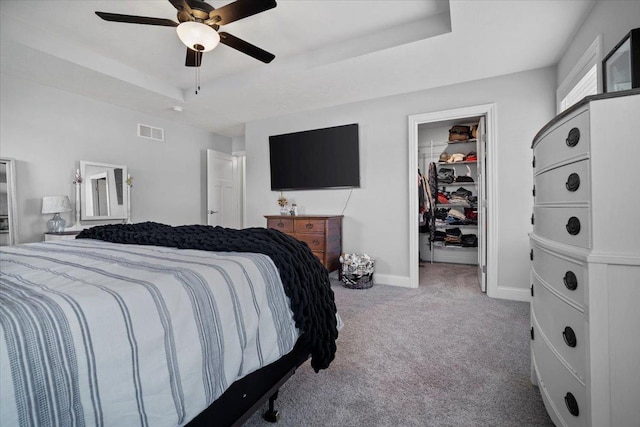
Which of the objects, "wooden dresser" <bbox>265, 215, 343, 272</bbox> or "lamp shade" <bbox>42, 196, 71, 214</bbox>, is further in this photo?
"wooden dresser" <bbox>265, 215, 343, 272</bbox>

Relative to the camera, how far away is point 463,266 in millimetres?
4586

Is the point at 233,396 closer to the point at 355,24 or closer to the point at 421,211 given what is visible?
the point at 355,24

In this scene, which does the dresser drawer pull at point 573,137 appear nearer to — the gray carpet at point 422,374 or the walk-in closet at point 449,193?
the gray carpet at point 422,374

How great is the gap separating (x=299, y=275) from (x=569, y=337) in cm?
98

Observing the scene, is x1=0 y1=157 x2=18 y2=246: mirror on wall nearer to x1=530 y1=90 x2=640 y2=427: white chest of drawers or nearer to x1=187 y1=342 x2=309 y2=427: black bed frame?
x1=187 y1=342 x2=309 y2=427: black bed frame

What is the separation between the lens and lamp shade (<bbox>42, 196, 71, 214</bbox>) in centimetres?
303

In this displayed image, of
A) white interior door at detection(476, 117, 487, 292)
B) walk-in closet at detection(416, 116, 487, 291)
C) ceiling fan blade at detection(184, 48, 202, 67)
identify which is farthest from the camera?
walk-in closet at detection(416, 116, 487, 291)

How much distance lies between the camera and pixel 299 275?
1.23m

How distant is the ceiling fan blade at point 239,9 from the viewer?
70.6 inches

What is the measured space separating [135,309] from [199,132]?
475cm

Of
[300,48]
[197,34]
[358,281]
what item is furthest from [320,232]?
[197,34]

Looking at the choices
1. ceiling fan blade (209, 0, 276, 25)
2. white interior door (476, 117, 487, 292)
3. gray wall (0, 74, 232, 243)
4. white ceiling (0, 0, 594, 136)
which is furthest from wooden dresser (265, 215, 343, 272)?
ceiling fan blade (209, 0, 276, 25)

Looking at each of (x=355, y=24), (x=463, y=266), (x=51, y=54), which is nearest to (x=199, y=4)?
(x=355, y=24)

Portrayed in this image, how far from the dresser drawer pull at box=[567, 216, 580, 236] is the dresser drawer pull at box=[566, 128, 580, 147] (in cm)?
24
